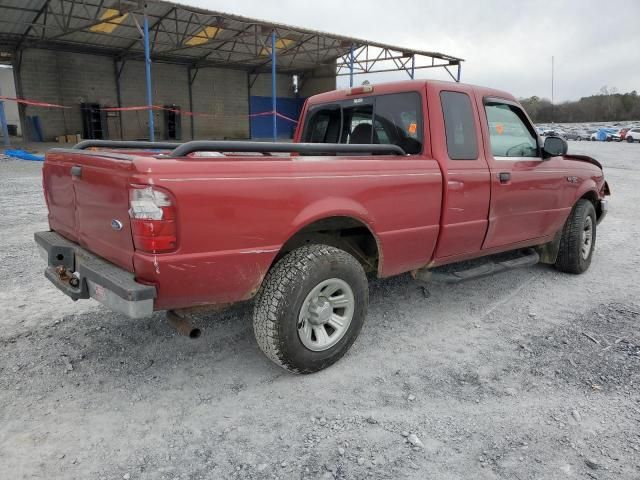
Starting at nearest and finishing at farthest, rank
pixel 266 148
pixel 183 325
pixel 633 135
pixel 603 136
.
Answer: pixel 183 325 → pixel 266 148 → pixel 633 135 → pixel 603 136

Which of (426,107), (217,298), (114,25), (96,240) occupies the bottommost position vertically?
(217,298)

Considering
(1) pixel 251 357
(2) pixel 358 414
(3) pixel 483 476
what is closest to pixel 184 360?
(1) pixel 251 357

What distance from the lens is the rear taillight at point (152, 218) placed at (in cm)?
238

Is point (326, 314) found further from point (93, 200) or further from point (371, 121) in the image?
point (371, 121)

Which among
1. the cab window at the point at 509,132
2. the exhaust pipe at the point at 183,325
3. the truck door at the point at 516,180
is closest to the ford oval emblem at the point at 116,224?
the exhaust pipe at the point at 183,325

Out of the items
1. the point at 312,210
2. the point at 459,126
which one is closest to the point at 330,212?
the point at 312,210

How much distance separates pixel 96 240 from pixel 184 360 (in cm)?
100

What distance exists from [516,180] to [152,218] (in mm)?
3126

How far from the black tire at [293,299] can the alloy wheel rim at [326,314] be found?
37 mm

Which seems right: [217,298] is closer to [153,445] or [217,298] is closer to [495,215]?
[153,445]

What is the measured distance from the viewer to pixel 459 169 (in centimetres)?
369

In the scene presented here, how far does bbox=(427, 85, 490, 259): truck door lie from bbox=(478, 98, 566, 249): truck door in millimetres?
142

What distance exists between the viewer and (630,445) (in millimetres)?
2477

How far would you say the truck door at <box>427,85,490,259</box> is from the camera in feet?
12.0
